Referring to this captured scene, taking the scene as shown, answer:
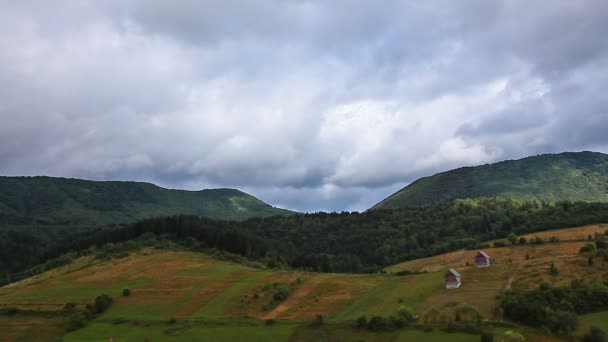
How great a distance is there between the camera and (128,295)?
4835 inches

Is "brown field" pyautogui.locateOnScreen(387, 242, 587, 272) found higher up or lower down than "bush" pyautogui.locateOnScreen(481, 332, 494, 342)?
higher up

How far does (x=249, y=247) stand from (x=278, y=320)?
92653mm

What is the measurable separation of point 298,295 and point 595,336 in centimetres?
6047

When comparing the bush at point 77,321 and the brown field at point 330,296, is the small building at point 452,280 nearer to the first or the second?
the brown field at point 330,296

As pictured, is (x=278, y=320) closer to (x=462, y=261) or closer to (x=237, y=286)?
(x=237, y=286)

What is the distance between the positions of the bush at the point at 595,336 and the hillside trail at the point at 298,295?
5363cm

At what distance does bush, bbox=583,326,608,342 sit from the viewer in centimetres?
6612

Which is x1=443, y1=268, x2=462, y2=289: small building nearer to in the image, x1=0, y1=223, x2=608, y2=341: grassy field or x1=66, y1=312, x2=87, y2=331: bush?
x1=0, y1=223, x2=608, y2=341: grassy field

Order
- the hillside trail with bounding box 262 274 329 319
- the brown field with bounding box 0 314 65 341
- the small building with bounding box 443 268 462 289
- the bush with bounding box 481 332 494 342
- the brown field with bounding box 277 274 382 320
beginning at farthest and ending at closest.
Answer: the small building with bounding box 443 268 462 289
the brown field with bounding box 0 314 65 341
the hillside trail with bounding box 262 274 329 319
the brown field with bounding box 277 274 382 320
the bush with bounding box 481 332 494 342

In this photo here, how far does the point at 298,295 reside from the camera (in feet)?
363

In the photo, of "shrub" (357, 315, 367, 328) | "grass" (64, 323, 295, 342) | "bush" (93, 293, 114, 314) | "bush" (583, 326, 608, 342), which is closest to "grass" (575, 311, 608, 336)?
"bush" (583, 326, 608, 342)

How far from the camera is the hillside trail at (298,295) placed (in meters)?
99.6

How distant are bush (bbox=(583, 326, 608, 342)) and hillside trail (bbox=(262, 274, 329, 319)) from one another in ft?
176

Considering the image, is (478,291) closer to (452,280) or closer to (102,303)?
(452,280)
